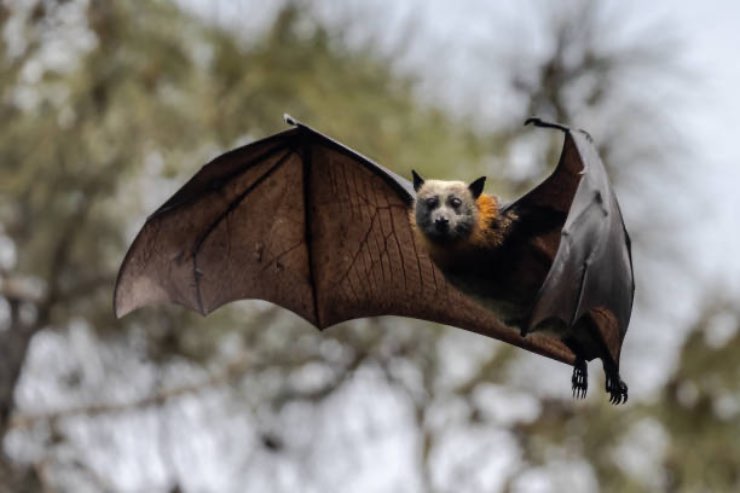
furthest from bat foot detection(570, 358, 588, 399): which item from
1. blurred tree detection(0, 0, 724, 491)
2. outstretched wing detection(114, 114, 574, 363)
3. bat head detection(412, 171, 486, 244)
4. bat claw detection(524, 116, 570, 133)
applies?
blurred tree detection(0, 0, 724, 491)

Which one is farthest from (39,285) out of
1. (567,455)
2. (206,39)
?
(567,455)

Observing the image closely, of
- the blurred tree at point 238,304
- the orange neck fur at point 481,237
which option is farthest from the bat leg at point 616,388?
the blurred tree at point 238,304

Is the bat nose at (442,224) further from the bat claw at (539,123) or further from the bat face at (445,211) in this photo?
the bat claw at (539,123)

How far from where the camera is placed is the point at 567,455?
10305 mm

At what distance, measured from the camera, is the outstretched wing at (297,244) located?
15.0 ft

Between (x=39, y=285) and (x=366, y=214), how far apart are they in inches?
196

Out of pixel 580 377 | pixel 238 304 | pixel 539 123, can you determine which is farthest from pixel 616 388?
pixel 238 304

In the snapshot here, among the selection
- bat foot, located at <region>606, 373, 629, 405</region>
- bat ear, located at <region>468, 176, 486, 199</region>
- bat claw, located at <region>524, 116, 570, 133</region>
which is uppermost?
bat claw, located at <region>524, 116, 570, 133</region>

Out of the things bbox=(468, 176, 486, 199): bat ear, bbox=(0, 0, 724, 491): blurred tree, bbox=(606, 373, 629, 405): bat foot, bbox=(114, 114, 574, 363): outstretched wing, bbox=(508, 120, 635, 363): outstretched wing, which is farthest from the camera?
bbox=(0, 0, 724, 491): blurred tree

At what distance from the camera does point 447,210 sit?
3.87m

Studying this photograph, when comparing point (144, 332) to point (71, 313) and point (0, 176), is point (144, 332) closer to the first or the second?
point (71, 313)

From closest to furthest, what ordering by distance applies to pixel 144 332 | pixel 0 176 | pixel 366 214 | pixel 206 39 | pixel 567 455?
pixel 366 214 → pixel 0 176 → pixel 206 39 → pixel 144 332 → pixel 567 455

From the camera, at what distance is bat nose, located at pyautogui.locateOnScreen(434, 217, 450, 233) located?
382cm

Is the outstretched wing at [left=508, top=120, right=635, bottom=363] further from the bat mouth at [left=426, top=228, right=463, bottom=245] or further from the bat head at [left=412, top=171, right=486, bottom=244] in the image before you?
the bat mouth at [left=426, top=228, right=463, bottom=245]
